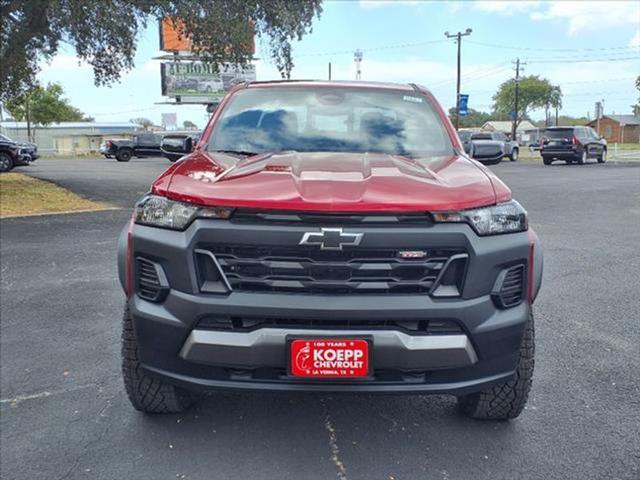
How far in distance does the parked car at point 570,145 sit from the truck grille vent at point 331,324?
27.4 metres

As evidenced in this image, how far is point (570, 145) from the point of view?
26625mm

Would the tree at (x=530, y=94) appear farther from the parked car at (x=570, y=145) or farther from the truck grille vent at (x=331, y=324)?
the truck grille vent at (x=331, y=324)

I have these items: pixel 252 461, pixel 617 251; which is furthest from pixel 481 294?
pixel 617 251

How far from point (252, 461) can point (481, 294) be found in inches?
51.5

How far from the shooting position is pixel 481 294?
229 cm

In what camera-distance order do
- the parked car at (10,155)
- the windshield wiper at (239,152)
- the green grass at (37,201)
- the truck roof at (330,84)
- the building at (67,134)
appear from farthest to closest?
1. the building at (67,134)
2. the parked car at (10,155)
3. the green grass at (37,201)
4. the truck roof at (330,84)
5. the windshield wiper at (239,152)

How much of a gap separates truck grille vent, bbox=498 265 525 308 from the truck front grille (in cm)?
28

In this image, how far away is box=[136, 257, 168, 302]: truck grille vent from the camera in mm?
2330

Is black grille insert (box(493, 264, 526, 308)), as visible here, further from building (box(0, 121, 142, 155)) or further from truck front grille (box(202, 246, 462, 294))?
building (box(0, 121, 142, 155))

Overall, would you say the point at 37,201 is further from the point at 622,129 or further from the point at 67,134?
the point at 622,129

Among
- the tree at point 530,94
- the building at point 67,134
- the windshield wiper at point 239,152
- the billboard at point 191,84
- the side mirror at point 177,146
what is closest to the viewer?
the windshield wiper at point 239,152

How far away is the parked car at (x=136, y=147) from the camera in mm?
34656

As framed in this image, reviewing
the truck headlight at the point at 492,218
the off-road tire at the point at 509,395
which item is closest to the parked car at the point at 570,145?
the off-road tire at the point at 509,395

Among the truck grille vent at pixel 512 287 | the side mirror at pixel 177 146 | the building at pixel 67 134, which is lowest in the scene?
the truck grille vent at pixel 512 287
